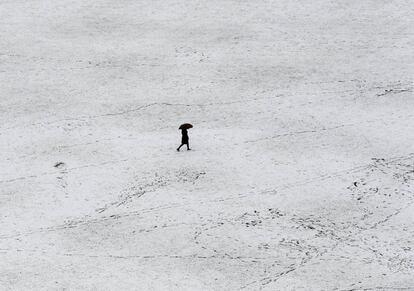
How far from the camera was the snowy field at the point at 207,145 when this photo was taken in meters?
21.2

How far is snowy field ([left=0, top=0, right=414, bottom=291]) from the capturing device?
69.6ft

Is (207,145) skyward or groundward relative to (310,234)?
skyward

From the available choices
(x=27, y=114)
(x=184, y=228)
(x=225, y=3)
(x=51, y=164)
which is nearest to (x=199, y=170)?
(x=184, y=228)

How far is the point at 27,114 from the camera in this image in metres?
32.7

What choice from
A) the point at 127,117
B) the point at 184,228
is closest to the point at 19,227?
the point at 184,228

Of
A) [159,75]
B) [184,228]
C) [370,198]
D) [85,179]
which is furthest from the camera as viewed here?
[159,75]

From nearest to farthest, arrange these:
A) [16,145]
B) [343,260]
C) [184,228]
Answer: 1. [343,260]
2. [184,228]
3. [16,145]

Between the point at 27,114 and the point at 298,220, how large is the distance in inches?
692

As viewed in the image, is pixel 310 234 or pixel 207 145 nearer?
pixel 310 234

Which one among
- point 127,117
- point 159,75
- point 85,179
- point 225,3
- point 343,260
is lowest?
point 343,260

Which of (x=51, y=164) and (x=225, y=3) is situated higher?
(x=225, y=3)

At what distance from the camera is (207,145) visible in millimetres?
29328

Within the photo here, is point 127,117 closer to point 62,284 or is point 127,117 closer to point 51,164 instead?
point 51,164

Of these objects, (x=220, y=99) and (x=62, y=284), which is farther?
(x=220, y=99)
